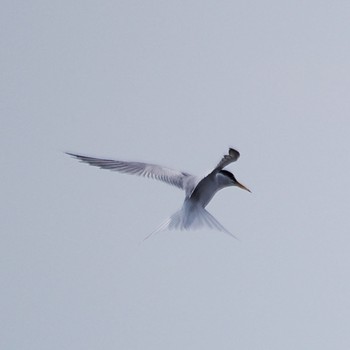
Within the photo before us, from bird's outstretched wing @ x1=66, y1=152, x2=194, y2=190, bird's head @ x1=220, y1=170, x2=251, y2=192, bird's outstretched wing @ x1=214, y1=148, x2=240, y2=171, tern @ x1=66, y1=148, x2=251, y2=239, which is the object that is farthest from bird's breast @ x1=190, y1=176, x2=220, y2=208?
bird's outstretched wing @ x1=214, y1=148, x2=240, y2=171

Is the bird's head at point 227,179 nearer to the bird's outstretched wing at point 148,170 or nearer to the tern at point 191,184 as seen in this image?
the tern at point 191,184

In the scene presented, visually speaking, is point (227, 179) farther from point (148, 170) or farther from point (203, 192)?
point (148, 170)

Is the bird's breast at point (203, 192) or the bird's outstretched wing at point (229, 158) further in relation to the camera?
the bird's breast at point (203, 192)

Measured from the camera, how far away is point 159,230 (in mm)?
6078

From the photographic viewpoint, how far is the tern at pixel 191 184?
6.12 metres

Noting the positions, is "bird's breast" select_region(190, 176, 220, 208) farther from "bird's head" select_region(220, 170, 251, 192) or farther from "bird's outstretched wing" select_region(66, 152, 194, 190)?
"bird's outstretched wing" select_region(66, 152, 194, 190)

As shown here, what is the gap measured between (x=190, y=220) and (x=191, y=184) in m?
0.56

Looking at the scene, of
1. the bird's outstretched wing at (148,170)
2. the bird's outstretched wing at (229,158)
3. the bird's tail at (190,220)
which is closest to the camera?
the bird's outstretched wing at (229,158)

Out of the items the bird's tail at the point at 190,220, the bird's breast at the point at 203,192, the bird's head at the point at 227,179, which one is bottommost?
the bird's tail at the point at 190,220

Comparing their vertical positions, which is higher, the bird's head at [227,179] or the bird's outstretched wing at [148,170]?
the bird's head at [227,179]

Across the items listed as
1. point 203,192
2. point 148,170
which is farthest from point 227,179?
point 148,170

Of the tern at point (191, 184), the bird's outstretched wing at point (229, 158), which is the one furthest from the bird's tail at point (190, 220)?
the bird's outstretched wing at point (229, 158)

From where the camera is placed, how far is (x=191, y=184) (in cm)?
667

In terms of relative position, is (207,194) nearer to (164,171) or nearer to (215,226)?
(215,226)
